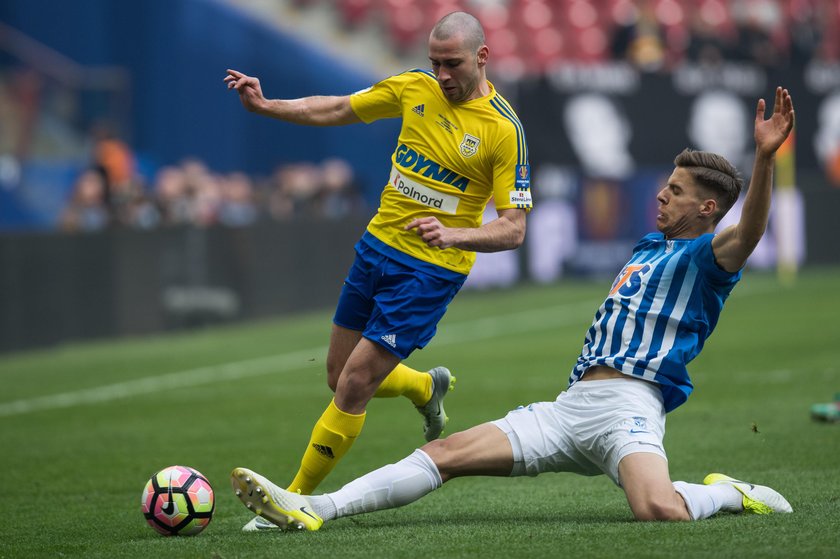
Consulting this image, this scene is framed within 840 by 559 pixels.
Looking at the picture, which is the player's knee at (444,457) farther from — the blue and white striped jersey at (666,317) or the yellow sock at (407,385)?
the yellow sock at (407,385)

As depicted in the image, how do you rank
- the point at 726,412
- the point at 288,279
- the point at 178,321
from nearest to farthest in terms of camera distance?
the point at 726,412 < the point at 178,321 < the point at 288,279

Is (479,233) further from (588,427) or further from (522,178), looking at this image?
(588,427)

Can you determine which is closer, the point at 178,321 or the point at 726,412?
the point at 726,412

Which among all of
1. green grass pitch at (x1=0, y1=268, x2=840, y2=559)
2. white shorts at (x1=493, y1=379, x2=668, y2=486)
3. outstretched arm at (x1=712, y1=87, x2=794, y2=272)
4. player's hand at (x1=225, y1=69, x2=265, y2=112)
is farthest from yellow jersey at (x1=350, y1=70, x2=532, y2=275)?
green grass pitch at (x1=0, y1=268, x2=840, y2=559)

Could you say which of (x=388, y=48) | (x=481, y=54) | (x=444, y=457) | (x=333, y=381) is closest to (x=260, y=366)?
(x=333, y=381)

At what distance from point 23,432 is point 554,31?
17.8 meters

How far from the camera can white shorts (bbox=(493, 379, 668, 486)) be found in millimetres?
5898

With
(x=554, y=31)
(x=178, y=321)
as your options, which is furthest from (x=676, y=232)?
(x=554, y=31)

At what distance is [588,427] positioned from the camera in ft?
19.6

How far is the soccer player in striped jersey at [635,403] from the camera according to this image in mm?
5824

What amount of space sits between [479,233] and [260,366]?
800 cm

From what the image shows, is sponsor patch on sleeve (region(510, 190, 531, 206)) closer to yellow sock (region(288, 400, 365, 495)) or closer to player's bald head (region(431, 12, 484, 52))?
player's bald head (region(431, 12, 484, 52))

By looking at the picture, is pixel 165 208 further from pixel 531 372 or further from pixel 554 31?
pixel 554 31

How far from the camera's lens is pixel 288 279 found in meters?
18.5
